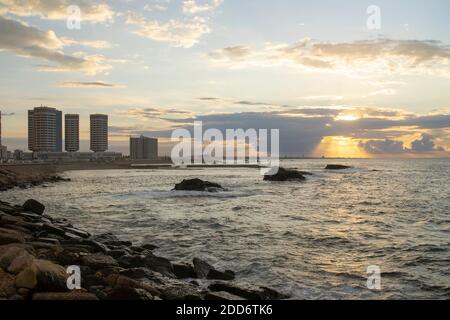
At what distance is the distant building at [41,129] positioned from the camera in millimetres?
178500

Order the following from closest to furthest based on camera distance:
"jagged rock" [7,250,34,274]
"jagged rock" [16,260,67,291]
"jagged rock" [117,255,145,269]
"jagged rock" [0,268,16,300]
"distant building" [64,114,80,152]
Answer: "jagged rock" [0,268,16,300]
"jagged rock" [16,260,67,291]
"jagged rock" [7,250,34,274]
"jagged rock" [117,255,145,269]
"distant building" [64,114,80,152]

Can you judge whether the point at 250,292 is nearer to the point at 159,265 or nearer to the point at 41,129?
the point at 159,265

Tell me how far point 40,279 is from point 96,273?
2237 mm

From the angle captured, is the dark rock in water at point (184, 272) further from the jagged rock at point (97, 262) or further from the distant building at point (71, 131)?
the distant building at point (71, 131)

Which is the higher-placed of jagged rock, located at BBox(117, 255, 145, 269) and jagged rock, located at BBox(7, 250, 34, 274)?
jagged rock, located at BBox(7, 250, 34, 274)

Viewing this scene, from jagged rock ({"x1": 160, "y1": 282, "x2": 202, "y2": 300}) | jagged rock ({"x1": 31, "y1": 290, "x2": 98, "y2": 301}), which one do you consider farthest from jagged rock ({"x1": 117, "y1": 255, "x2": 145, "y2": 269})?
jagged rock ({"x1": 31, "y1": 290, "x2": 98, "y2": 301})

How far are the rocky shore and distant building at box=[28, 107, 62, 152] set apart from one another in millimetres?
179227

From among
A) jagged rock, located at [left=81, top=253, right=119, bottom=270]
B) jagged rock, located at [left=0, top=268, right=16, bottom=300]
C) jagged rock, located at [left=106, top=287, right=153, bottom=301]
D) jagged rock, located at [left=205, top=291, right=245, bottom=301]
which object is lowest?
jagged rock, located at [left=205, top=291, right=245, bottom=301]

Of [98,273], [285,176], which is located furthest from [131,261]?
[285,176]

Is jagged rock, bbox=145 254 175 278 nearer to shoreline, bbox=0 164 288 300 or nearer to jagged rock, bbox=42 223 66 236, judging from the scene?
shoreline, bbox=0 164 288 300

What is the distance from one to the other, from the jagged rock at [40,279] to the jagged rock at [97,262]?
251cm

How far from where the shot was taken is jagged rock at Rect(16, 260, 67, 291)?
25.4 feet

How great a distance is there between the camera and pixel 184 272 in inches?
463
